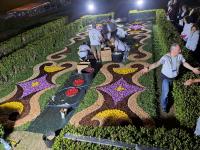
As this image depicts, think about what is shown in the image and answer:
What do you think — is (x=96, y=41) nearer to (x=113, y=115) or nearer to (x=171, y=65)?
(x=113, y=115)

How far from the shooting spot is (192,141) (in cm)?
536

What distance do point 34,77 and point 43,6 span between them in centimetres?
3330

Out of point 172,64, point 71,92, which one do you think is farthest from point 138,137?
point 71,92

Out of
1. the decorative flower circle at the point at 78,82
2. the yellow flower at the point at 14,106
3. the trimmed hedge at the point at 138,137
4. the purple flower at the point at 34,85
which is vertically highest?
the trimmed hedge at the point at 138,137

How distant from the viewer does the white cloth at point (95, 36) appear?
46.3 ft

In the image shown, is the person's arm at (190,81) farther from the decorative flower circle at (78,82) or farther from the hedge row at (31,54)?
the hedge row at (31,54)

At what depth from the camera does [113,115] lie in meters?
9.23

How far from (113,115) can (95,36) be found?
6292 mm

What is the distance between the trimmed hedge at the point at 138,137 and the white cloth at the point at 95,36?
343 inches

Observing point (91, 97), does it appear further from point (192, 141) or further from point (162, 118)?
point (192, 141)

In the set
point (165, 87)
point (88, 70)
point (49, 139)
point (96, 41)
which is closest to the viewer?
point (49, 139)

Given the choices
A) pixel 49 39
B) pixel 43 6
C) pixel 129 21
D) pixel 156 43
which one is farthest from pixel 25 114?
pixel 43 6

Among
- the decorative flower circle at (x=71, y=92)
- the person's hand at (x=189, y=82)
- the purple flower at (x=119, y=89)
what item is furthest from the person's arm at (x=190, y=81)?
the decorative flower circle at (x=71, y=92)

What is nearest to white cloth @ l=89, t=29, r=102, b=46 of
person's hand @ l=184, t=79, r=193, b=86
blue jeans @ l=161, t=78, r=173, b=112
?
blue jeans @ l=161, t=78, r=173, b=112
